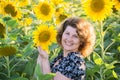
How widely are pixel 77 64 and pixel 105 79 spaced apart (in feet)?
1.94

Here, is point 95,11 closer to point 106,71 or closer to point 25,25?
point 106,71

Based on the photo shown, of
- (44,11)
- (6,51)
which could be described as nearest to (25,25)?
(44,11)

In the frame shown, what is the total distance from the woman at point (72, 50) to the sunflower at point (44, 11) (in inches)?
24.4

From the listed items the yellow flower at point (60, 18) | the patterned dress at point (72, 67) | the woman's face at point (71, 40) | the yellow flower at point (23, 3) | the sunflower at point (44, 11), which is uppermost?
the yellow flower at point (23, 3)

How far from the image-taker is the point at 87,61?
3.47 m

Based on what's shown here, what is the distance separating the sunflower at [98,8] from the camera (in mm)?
3236

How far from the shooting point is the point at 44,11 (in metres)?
3.72

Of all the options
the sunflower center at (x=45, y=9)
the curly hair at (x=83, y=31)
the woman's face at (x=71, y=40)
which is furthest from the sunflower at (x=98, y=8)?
the sunflower center at (x=45, y=9)

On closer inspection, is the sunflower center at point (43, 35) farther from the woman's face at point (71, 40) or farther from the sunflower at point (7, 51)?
the sunflower at point (7, 51)

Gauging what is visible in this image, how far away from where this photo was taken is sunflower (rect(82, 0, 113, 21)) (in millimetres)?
3236

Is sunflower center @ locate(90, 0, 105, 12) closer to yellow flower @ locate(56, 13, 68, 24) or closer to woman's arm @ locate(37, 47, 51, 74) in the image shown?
woman's arm @ locate(37, 47, 51, 74)

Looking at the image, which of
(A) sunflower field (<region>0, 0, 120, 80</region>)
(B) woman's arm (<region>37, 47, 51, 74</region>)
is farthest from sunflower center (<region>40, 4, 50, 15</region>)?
(B) woman's arm (<region>37, 47, 51, 74</region>)

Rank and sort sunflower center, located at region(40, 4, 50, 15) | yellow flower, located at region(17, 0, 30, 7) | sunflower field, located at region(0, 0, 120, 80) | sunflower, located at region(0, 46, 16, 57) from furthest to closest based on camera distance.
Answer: yellow flower, located at region(17, 0, 30, 7) < sunflower center, located at region(40, 4, 50, 15) < sunflower, located at region(0, 46, 16, 57) < sunflower field, located at region(0, 0, 120, 80)

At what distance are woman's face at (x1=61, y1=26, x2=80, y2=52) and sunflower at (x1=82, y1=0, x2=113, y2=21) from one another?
347 millimetres
